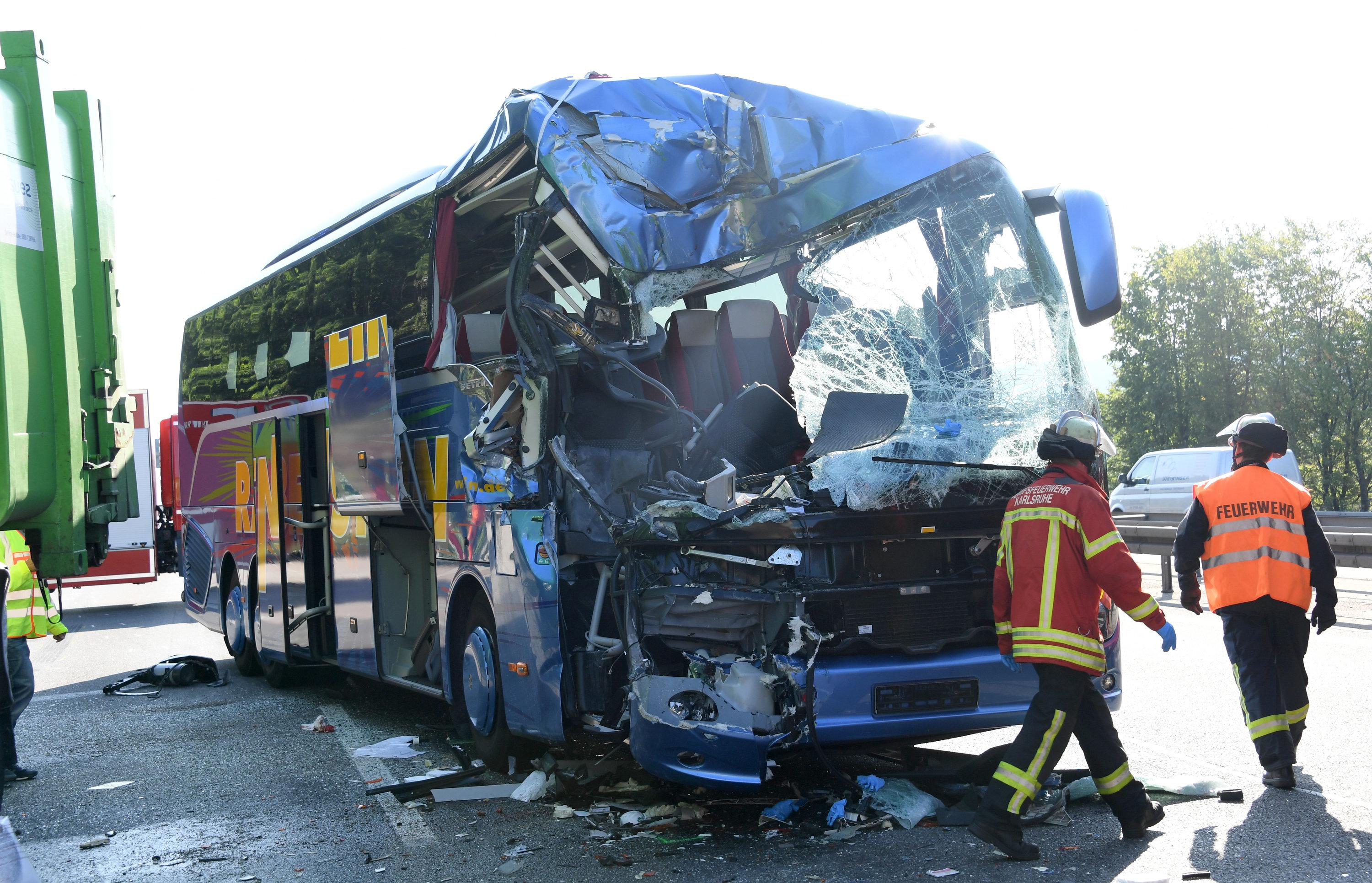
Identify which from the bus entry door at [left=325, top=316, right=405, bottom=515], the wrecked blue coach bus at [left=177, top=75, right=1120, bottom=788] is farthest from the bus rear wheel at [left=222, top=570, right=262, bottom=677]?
the wrecked blue coach bus at [left=177, top=75, right=1120, bottom=788]

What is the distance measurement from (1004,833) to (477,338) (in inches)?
133

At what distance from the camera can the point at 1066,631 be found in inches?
193

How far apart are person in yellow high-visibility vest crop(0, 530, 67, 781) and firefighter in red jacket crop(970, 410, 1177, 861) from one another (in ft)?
12.1

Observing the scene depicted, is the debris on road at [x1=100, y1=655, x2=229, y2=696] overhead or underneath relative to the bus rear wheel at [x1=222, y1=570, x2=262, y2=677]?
underneath

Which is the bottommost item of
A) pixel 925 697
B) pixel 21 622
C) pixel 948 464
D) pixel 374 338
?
pixel 925 697

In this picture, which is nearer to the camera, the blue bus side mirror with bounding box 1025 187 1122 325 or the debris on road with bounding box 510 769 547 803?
the blue bus side mirror with bounding box 1025 187 1122 325

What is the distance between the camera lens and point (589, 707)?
566 centimetres

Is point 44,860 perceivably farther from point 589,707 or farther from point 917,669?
point 917,669

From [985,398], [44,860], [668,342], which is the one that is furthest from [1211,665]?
[44,860]

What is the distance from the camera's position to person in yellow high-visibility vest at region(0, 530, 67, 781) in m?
4.82

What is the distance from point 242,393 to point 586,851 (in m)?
7.28

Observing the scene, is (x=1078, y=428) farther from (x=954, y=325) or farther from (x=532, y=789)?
(x=532, y=789)

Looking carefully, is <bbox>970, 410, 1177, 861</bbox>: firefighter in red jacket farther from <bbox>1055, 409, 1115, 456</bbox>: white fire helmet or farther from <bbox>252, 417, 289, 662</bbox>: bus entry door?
<bbox>252, 417, 289, 662</bbox>: bus entry door

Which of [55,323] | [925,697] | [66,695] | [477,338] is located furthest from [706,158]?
[66,695]
